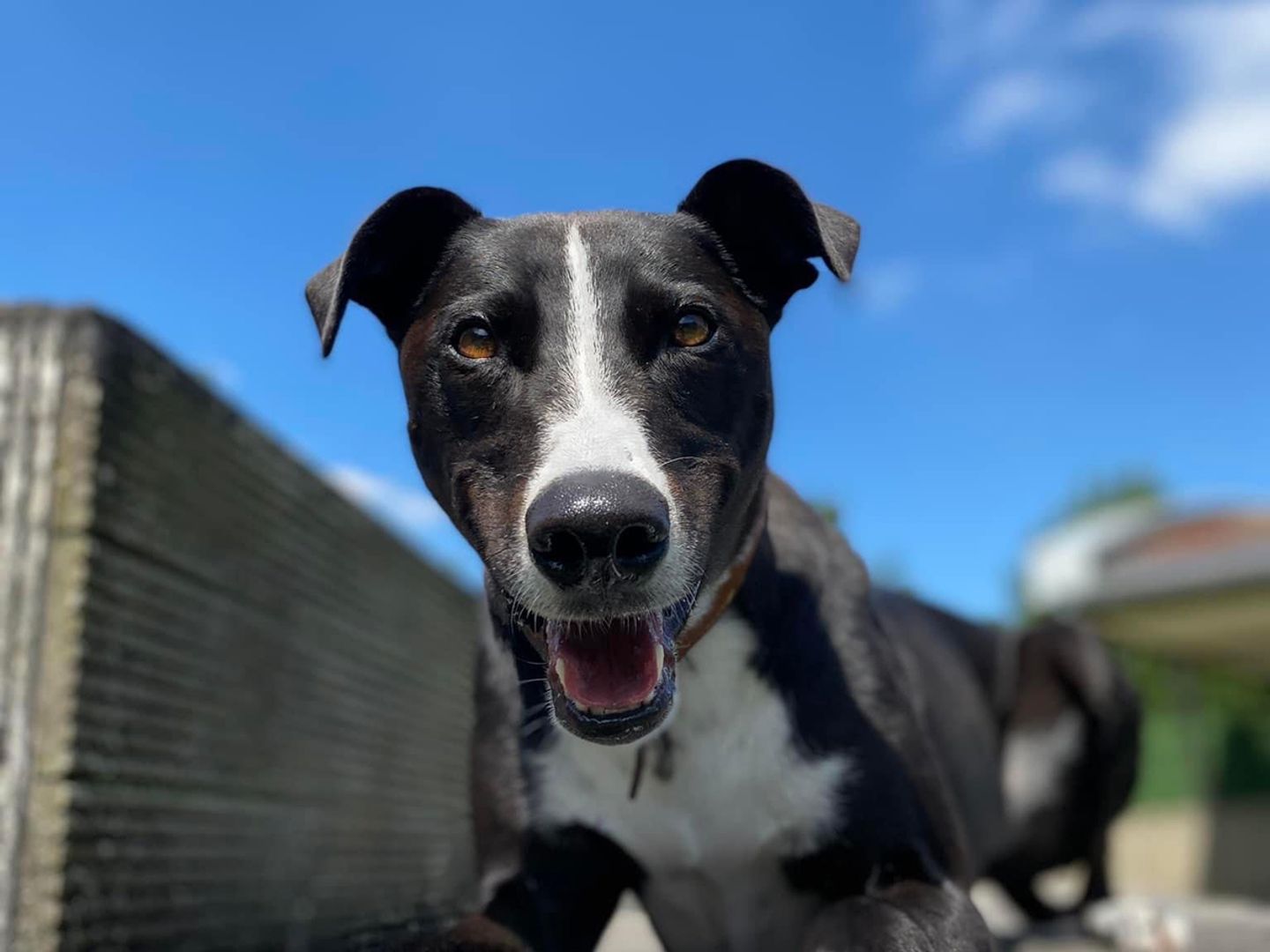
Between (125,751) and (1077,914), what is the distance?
3482 millimetres

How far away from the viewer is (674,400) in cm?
226

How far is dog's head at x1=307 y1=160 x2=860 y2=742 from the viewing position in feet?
6.73

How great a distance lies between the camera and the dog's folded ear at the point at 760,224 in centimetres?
260

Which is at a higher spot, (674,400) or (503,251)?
(503,251)

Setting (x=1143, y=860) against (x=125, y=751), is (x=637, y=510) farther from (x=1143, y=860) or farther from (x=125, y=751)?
(x=1143, y=860)

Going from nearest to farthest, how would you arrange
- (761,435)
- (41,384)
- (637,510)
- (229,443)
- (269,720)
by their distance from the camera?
(637,510)
(761,435)
(41,384)
(229,443)
(269,720)

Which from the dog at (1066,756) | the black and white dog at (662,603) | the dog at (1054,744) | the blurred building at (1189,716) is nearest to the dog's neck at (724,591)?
the black and white dog at (662,603)

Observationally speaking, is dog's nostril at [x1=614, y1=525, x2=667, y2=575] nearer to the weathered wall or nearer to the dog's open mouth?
the dog's open mouth

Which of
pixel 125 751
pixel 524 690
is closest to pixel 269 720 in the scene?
pixel 125 751

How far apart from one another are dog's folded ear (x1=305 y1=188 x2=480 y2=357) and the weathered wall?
3.30 feet

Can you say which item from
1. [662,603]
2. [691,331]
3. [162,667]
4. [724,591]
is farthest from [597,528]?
[162,667]

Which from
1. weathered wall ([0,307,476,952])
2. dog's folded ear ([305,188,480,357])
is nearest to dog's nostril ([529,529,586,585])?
dog's folded ear ([305,188,480,357])

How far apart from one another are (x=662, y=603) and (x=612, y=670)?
169mm

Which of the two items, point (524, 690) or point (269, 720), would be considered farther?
point (269, 720)
